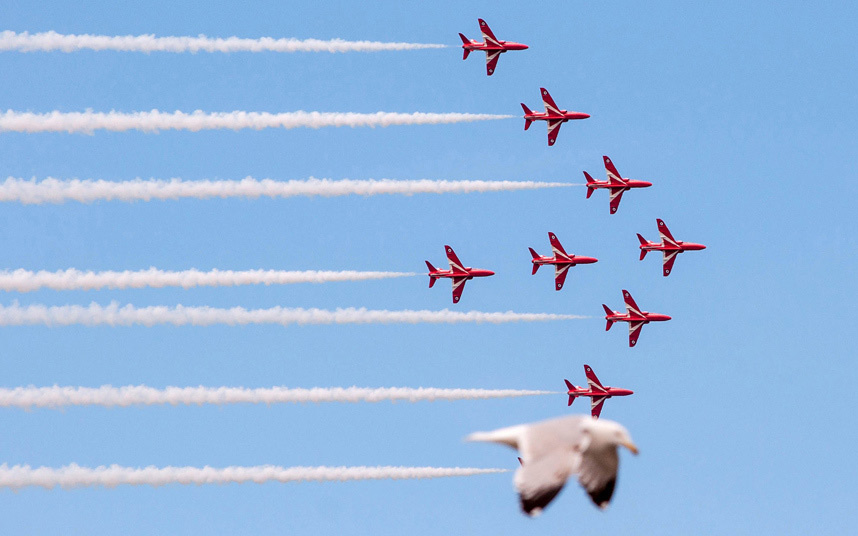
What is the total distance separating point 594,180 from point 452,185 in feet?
56.6

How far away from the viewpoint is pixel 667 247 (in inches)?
4995

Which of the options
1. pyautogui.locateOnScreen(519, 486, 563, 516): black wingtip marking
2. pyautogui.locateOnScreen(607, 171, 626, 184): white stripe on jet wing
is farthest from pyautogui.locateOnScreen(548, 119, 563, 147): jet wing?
pyautogui.locateOnScreen(519, 486, 563, 516): black wingtip marking

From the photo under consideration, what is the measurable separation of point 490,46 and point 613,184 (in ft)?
52.9

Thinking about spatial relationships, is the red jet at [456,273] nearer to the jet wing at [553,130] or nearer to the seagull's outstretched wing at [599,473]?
the jet wing at [553,130]

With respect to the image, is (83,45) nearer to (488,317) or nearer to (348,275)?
(348,275)

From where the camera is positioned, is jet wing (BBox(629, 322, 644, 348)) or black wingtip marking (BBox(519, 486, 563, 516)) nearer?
black wingtip marking (BBox(519, 486, 563, 516))

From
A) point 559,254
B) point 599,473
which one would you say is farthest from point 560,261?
point 599,473

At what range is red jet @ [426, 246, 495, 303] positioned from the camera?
113500 millimetres

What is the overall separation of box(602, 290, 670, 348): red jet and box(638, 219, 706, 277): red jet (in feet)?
12.2

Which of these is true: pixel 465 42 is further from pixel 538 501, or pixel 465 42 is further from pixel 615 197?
pixel 538 501

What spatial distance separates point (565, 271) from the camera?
399 feet

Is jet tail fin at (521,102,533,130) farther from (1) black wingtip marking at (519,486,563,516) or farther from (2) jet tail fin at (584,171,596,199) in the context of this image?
(1) black wingtip marking at (519,486,563,516)

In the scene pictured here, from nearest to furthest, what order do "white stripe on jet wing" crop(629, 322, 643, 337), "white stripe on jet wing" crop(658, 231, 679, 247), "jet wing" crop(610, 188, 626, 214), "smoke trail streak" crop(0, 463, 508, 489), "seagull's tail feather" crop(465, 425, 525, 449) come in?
1. "seagull's tail feather" crop(465, 425, 525, 449)
2. "smoke trail streak" crop(0, 463, 508, 489)
3. "jet wing" crop(610, 188, 626, 214)
4. "white stripe on jet wing" crop(629, 322, 643, 337)
5. "white stripe on jet wing" crop(658, 231, 679, 247)

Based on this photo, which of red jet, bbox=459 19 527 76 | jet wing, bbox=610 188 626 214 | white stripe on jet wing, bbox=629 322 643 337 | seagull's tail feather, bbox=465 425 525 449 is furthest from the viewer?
white stripe on jet wing, bbox=629 322 643 337
